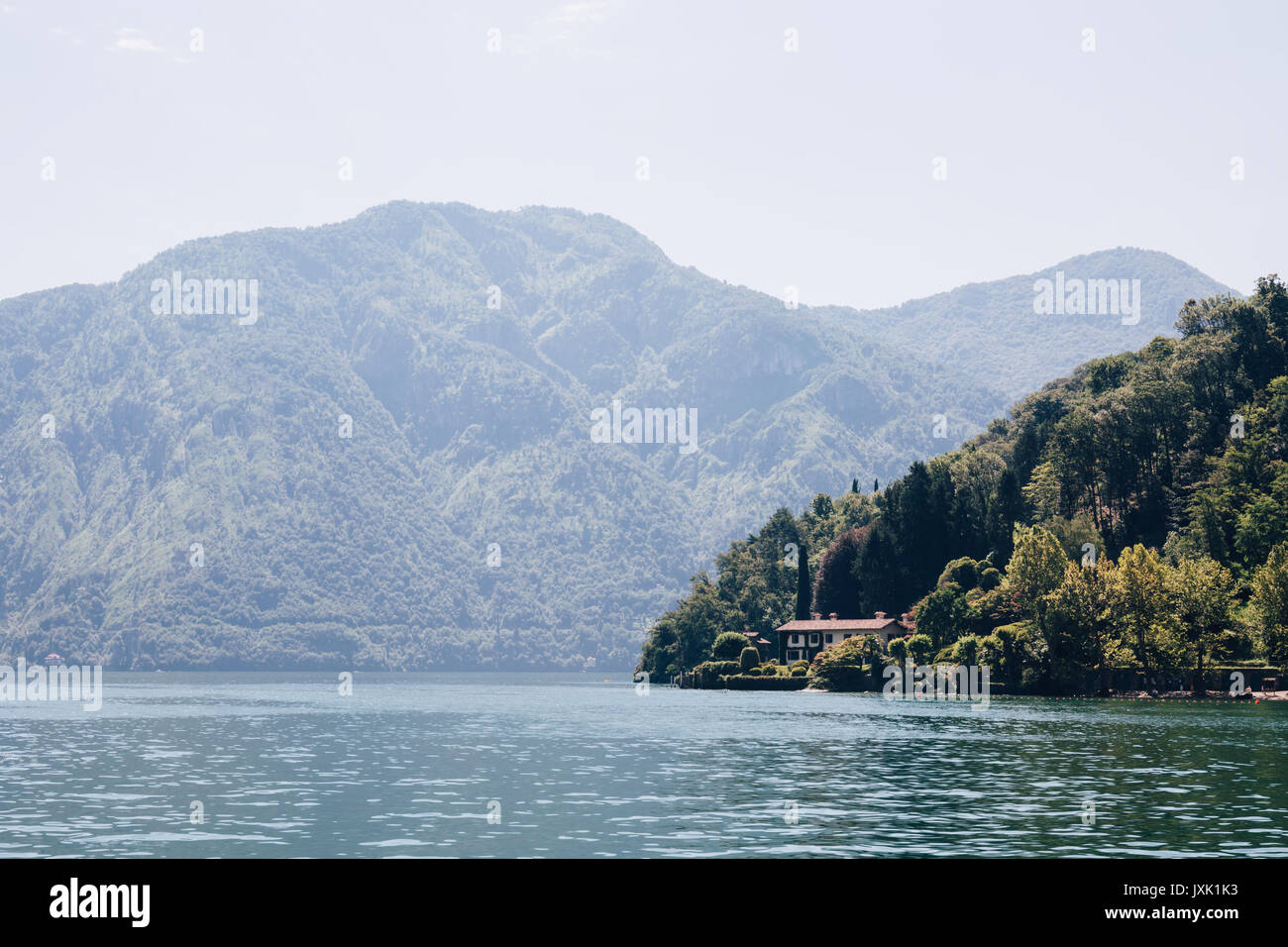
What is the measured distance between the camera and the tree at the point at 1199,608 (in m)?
122

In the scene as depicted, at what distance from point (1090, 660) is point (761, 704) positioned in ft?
102

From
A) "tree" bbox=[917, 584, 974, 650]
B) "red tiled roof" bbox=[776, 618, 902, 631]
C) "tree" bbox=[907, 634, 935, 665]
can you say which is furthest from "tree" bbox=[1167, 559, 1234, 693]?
"red tiled roof" bbox=[776, 618, 902, 631]

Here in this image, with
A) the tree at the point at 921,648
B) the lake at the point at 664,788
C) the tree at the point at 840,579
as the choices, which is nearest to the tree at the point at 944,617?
the tree at the point at 921,648

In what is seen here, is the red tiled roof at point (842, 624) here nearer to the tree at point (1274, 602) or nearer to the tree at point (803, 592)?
the tree at point (803, 592)

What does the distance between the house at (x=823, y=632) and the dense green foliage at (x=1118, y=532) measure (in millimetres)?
4972

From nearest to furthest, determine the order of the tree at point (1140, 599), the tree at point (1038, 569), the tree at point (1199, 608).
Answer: the tree at point (1199, 608) → the tree at point (1140, 599) → the tree at point (1038, 569)

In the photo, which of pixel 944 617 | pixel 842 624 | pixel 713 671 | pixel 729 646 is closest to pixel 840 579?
pixel 842 624

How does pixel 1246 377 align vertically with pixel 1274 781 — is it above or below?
above

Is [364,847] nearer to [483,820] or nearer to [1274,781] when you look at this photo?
[483,820]

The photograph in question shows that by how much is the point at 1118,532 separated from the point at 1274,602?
4254 centimetres

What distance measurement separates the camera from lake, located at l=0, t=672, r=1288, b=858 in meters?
35.0

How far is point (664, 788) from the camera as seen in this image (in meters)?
50.0

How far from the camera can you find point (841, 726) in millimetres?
88500
